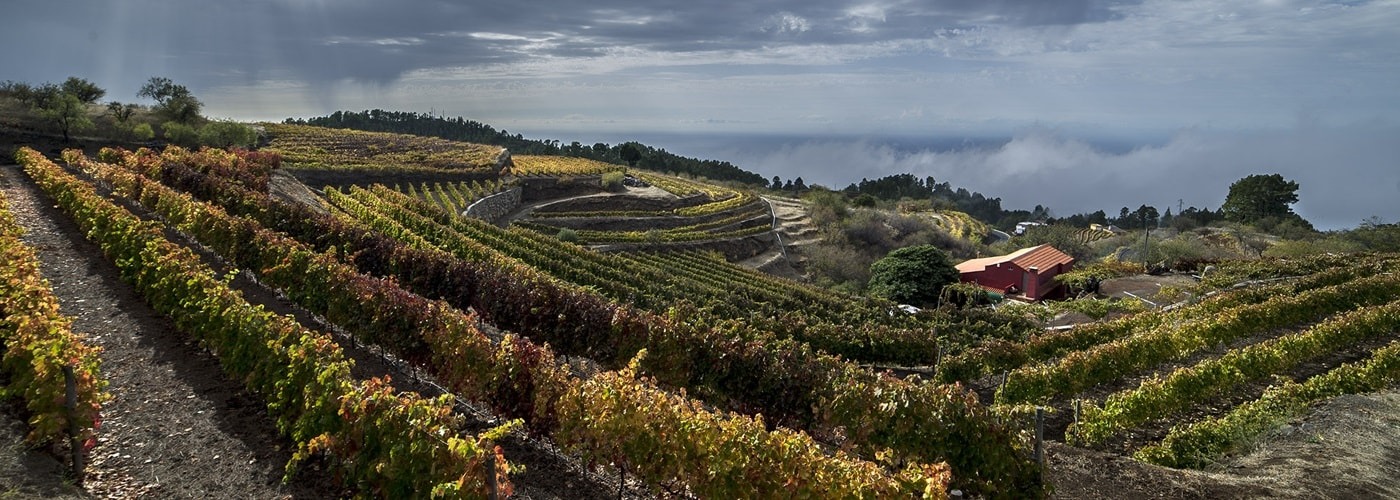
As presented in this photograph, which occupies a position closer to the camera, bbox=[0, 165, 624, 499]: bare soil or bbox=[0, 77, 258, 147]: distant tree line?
bbox=[0, 165, 624, 499]: bare soil

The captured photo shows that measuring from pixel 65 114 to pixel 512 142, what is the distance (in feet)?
267

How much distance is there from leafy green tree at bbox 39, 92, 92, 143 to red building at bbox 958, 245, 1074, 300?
2350 inches

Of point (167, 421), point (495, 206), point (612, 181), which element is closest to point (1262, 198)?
point (612, 181)

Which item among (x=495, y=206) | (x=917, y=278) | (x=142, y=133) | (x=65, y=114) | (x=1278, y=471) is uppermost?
(x=65, y=114)

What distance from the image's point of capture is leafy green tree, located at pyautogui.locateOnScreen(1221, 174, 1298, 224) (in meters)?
90.8

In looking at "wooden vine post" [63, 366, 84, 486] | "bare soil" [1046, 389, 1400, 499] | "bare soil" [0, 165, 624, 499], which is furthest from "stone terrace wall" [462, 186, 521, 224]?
"bare soil" [1046, 389, 1400, 499]

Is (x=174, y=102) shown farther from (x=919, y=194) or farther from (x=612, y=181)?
(x=919, y=194)

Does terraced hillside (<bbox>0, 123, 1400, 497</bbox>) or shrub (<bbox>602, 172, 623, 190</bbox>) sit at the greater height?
shrub (<bbox>602, 172, 623, 190</bbox>)

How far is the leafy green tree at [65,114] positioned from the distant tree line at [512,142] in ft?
224

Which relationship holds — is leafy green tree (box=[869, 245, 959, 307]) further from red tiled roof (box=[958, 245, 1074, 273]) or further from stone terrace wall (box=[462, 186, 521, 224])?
stone terrace wall (box=[462, 186, 521, 224])

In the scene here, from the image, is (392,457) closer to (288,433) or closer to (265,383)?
(288,433)

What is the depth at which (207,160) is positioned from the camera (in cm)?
3462

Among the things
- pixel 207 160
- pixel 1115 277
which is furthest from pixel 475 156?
pixel 1115 277

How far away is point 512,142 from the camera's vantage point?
12775 cm
